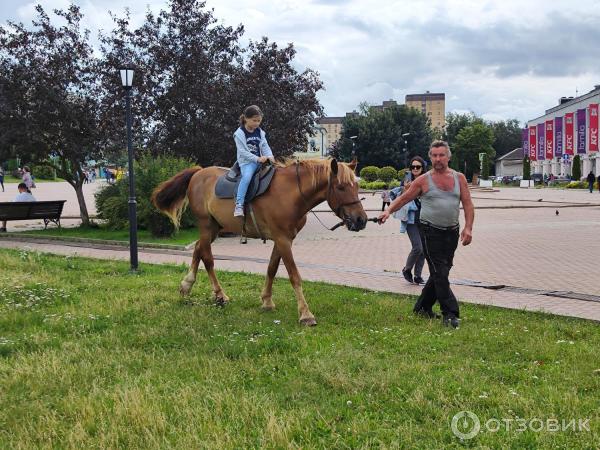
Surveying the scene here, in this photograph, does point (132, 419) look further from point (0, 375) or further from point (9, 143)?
point (9, 143)

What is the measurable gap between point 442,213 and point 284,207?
180 centimetres

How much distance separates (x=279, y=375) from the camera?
181 inches

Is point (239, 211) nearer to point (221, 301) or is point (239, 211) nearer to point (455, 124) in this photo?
point (221, 301)

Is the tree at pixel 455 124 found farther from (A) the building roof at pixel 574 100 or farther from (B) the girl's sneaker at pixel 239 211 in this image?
(B) the girl's sneaker at pixel 239 211

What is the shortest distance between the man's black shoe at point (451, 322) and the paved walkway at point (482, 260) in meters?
1.50

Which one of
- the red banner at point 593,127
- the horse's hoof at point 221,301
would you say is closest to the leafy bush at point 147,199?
the horse's hoof at point 221,301

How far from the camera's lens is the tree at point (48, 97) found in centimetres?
1650

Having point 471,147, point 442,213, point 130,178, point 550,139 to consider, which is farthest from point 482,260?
point 471,147

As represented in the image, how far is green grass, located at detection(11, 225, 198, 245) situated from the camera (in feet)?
52.1

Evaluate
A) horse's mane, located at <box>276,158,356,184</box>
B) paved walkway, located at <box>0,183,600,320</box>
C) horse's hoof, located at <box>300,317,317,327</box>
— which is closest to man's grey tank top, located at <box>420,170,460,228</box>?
horse's mane, located at <box>276,158,356,184</box>

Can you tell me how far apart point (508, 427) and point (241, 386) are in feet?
6.31

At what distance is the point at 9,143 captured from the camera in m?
16.6

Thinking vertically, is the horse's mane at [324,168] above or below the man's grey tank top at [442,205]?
above

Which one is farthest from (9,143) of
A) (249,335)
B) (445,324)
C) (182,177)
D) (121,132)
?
(445,324)
